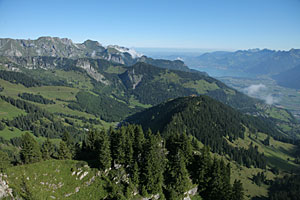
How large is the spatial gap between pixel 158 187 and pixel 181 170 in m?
9.15

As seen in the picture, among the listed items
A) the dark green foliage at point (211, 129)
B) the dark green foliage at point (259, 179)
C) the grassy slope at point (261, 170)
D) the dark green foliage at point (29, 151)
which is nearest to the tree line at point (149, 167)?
the dark green foliage at point (29, 151)

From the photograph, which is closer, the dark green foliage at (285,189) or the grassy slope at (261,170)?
the dark green foliage at (285,189)

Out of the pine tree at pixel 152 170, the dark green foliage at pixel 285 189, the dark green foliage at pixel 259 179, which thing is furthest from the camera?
the dark green foliage at pixel 259 179

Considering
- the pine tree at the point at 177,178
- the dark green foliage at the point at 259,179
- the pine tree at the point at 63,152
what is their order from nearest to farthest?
the pine tree at the point at 177,178 < the pine tree at the point at 63,152 < the dark green foliage at the point at 259,179

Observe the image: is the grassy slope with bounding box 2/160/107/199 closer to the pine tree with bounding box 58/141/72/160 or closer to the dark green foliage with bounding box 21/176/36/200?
the dark green foliage with bounding box 21/176/36/200

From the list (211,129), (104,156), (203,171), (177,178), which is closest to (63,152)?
(104,156)

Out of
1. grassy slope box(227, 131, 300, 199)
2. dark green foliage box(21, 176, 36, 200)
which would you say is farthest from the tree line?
grassy slope box(227, 131, 300, 199)

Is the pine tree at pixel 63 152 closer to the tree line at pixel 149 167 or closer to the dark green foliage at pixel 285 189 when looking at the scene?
the tree line at pixel 149 167

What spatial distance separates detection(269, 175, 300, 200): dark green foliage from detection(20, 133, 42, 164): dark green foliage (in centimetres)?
11835

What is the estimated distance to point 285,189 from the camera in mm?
112750

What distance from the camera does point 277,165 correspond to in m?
154

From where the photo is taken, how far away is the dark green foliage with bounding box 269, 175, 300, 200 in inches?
3969

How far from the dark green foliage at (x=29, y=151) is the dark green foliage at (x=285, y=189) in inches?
4659

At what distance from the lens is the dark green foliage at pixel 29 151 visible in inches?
2361
